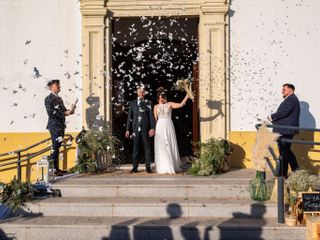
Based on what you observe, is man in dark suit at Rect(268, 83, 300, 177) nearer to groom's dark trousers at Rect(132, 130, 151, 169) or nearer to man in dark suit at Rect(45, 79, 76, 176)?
groom's dark trousers at Rect(132, 130, 151, 169)

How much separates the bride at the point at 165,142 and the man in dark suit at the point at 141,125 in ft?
0.54

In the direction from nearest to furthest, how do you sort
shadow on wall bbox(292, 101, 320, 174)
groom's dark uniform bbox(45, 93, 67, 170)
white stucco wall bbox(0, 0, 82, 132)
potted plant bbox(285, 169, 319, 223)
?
1. potted plant bbox(285, 169, 319, 223)
2. groom's dark uniform bbox(45, 93, 67, 170)
3. shadow on wall bbox(292, 101, 320, 174)
4. white stucco wall bbox(0, 0, 82, 132)

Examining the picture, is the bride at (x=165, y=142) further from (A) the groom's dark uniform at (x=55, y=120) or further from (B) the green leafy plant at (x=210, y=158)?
(A) the groom's dark uniform at (x=55, y=120)

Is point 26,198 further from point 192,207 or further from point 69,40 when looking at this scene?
point 69,40

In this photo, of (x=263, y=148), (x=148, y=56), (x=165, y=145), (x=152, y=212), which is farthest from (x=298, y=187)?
(x=148, y=56)

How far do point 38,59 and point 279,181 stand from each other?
5.57 meters

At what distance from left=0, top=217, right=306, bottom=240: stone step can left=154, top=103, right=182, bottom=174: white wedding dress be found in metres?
2.18

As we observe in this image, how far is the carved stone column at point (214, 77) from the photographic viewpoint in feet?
30.6

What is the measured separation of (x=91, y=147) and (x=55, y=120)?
2.73 feet

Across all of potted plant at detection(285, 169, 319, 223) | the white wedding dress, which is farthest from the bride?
potted plant at detection(285, 169, 319, 223)

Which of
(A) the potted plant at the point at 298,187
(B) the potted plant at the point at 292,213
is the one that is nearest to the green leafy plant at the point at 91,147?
(A) the potted plant at the point at 298,187

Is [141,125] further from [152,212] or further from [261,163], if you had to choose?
[261,163]

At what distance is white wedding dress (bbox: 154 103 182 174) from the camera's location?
29.1ft

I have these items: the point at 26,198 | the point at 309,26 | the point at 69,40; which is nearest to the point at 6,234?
the point at 26,198
